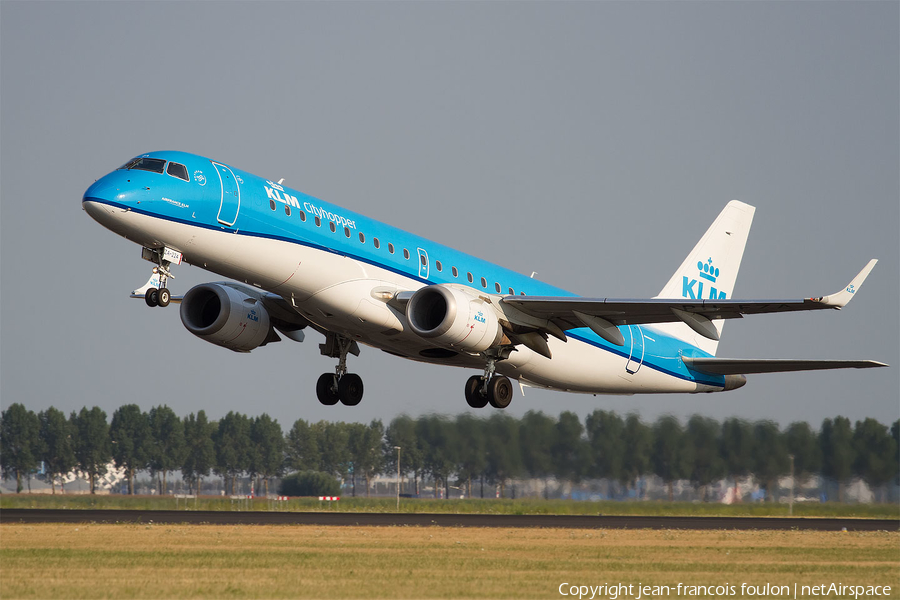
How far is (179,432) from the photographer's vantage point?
224ft

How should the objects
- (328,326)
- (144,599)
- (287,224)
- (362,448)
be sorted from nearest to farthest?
(144,599) → (287,224) → (328,326) → (362,448)

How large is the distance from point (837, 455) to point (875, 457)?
1.61m

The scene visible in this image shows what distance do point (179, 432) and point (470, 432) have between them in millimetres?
32945

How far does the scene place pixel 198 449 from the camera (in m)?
66.6

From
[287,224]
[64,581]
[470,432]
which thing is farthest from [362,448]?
[64,581]

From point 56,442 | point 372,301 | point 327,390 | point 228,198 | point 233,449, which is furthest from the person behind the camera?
point 56,442

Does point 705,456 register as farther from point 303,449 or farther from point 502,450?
point 303,449

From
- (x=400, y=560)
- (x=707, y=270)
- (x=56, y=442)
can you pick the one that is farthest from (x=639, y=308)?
(x=56, y=442)

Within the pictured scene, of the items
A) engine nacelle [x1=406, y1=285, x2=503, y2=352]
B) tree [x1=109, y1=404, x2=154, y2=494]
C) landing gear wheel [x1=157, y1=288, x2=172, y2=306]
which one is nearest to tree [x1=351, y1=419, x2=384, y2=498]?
tree [x1=109, y1=404, x2=154, y2=494]

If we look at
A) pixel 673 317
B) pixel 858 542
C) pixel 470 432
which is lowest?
pixel 858 542

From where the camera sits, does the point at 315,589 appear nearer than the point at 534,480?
Yes

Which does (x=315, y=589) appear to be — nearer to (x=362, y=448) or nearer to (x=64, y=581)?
(x=64, y=581)

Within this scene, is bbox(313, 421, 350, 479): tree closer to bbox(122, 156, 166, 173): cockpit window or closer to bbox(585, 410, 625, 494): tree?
bbox(585, 410, 625, 494): tree

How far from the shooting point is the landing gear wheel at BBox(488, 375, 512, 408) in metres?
27.9
